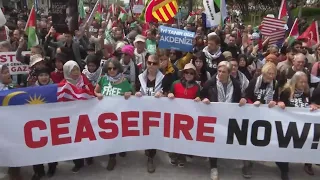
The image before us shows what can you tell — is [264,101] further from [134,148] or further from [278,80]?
[134,148]

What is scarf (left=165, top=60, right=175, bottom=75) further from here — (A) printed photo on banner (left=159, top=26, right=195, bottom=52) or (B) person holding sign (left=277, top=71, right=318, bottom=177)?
(B) person holding sign (left=277, top=71, right=318, bottom=177)

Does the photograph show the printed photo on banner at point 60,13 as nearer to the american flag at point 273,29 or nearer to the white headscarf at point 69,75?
the american flag at point 273,29

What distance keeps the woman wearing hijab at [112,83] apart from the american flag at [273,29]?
4389 millimetres

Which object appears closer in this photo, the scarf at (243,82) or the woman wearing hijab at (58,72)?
the scarf at (243,82)

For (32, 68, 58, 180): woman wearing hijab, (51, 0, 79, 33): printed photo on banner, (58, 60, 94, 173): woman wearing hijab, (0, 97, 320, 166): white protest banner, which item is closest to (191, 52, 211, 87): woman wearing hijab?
(0, 97, 320, 166): white protest banner

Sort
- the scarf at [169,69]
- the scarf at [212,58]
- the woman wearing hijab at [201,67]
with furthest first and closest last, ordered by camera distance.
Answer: the scarf at [212,58], the woman wearing hijab at [201,67], the scarf at [169,69]

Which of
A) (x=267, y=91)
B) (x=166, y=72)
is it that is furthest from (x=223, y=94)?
(x=166, y=72)

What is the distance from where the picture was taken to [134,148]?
17.0ft

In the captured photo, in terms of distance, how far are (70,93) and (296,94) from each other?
299 cm

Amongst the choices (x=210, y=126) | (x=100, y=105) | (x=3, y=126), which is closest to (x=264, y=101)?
(x=210, y=126)

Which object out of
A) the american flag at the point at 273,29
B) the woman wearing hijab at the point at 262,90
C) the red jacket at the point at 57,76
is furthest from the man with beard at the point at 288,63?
the red jacket at the point at 57,76

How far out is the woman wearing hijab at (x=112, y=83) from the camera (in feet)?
17.1

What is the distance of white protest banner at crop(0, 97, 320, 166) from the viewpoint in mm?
4816

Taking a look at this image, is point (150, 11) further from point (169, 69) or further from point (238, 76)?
point (238, 76)
